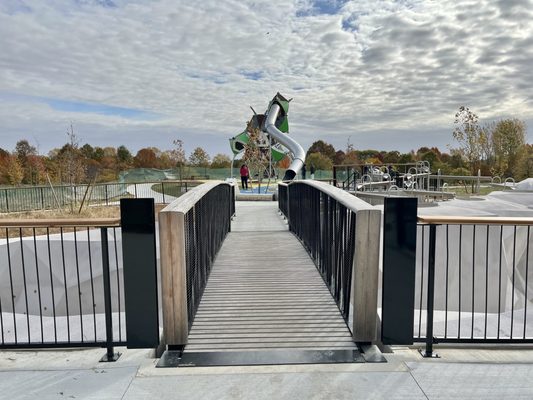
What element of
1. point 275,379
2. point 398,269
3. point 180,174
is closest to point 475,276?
point 398,269

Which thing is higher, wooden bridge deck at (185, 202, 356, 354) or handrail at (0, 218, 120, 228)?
handrail at (0, 218, 120, 228)

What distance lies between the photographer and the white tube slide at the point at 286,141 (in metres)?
30.5

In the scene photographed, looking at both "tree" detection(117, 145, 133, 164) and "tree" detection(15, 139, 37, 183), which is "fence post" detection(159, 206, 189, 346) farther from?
"tree" detection(117, 145, 133, 164)

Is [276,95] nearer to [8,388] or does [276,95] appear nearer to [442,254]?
[442,254]

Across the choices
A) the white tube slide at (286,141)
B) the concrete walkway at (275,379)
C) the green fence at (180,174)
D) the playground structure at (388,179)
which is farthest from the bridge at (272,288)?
the green fence at (180,174)

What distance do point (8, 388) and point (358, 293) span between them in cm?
311

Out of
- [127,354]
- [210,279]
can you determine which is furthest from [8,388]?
[210,279]

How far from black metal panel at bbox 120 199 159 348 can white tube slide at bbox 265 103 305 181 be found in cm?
2516

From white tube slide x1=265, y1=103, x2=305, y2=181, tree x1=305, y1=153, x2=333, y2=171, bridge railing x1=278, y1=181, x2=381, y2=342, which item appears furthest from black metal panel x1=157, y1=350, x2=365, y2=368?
tree x1=305, y1=153, x2=333, y2=171

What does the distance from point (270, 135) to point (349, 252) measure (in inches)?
1241

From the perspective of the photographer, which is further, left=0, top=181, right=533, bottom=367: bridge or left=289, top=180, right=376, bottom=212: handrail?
left=289, top=180, right=376, bottom=212: handrail

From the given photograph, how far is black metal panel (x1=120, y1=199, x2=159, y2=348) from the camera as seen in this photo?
11.5 ft

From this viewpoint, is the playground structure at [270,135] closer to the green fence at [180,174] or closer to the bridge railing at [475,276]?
the green fence at [180,174]

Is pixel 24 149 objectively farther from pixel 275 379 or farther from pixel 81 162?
pixel 275 379
